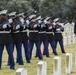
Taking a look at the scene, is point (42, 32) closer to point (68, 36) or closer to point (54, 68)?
point (54, 68)

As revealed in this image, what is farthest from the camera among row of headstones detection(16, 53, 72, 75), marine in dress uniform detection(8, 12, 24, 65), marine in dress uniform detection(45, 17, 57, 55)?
marine in dress uniform detection(45, 17, 57, 55)

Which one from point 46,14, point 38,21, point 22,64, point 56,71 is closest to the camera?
point 56,71

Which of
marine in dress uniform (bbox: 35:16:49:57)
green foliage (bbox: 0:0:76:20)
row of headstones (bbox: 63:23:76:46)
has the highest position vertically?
green foliage (bbox: 0:0:76:20)

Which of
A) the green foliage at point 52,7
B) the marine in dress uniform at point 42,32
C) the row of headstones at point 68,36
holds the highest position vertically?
the green foliage at point 52,7

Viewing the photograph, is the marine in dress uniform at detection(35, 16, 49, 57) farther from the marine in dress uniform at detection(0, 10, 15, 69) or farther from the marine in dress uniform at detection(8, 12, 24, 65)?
the marine in dress uniform at detection(0, 10, 15, 69)

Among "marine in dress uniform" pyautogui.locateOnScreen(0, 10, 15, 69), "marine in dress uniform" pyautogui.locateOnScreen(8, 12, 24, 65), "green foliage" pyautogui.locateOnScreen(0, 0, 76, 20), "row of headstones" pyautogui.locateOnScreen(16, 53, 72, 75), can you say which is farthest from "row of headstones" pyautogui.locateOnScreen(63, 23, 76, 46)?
"row of headstones" pyautogui.locateOnScreen(16, 53, 72, 75)

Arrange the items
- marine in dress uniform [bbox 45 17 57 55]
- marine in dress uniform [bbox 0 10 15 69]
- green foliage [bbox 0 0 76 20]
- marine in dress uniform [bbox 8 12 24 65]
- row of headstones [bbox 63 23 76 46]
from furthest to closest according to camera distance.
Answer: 1. green foliage [bbox 0 0 76 20]
2. row of headstones [bbox 63 23 76 46]
3. marine in dress uniform [bbox 45 17 57 55]
4. marine in dress uniform [bbox 8 12 24 65]
5. marine in dress uniform [bbox 0 10 15 69]

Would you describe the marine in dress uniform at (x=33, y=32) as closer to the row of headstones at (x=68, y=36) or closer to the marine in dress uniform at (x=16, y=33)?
the marine in dress uniform at (x=16, y=33)

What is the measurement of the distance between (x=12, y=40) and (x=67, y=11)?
27.0 metres

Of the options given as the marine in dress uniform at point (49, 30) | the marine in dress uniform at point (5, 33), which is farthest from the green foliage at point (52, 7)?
the marine in dress uniform at point (5, 33)

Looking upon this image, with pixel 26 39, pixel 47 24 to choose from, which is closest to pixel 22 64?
pixel 26 39

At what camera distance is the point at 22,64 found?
42.2ft

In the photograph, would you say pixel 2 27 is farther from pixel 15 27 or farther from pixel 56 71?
pixel 56 71

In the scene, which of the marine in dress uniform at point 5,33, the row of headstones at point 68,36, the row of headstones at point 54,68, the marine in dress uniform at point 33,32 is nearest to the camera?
the row of headstones at point 54,68
